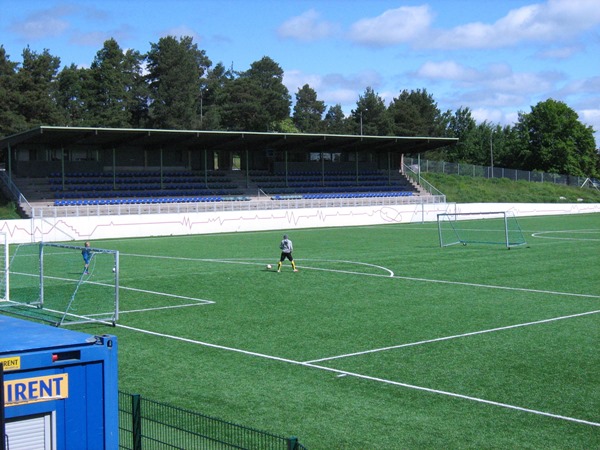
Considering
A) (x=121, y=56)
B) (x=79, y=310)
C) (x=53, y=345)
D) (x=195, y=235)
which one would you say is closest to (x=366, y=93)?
(x=121, y=56)

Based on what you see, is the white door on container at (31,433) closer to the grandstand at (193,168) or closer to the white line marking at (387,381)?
the white line marking at (387,381)

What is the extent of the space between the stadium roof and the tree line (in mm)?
26817

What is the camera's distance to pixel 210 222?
5250 cm

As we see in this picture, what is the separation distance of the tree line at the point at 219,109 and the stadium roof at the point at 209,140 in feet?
88.0

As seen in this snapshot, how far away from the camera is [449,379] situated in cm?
1325

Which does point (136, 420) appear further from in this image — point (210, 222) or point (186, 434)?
point (210, 222)

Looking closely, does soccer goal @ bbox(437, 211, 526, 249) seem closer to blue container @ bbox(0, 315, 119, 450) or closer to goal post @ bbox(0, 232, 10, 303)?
goal post @ bbox(0, 232, 10, 303)

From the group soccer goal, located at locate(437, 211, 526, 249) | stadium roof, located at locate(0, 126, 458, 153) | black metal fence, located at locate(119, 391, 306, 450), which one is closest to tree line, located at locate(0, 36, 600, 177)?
stadium roof, located at locate(0, 126, 458, 153)

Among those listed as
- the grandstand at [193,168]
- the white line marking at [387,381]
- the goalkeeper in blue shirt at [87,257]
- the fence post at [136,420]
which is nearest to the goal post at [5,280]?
the goalkeeper in blue shirt at [87,257]

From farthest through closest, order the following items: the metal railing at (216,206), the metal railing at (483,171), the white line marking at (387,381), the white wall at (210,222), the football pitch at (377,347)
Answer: the metal railing at (483,171) → the metal railing at (216,206) → the white wall at (210,222) → the white line marking at (387,381) → the football pitch at (377,347)

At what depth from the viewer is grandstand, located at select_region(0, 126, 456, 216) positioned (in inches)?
2234

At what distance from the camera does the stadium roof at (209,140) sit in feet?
183

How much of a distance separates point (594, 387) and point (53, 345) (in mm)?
9295

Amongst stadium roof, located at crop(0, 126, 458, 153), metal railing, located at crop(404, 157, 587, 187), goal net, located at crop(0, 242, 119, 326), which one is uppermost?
stadium roof, located at crop(0, 126, 458, 153)
